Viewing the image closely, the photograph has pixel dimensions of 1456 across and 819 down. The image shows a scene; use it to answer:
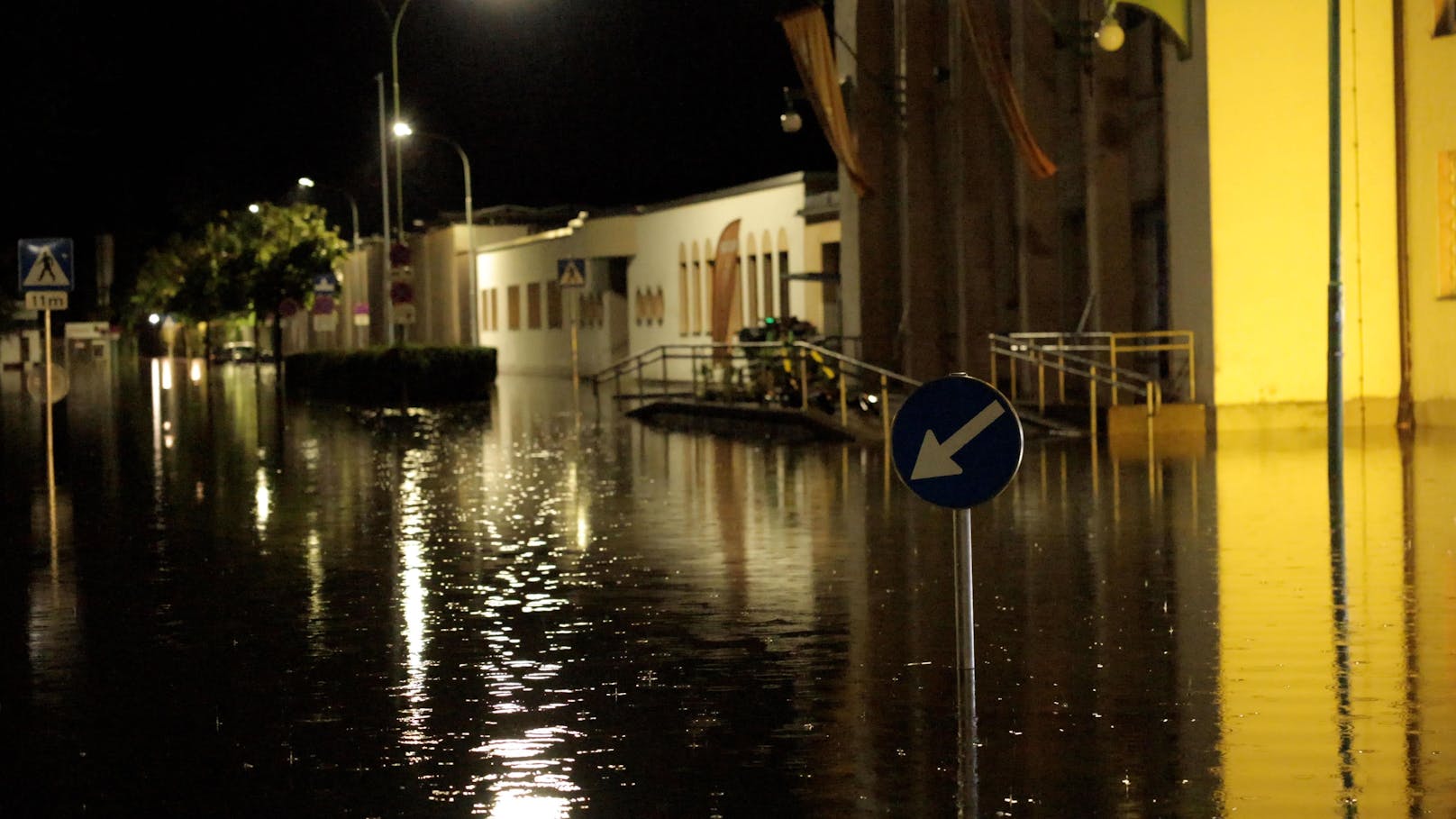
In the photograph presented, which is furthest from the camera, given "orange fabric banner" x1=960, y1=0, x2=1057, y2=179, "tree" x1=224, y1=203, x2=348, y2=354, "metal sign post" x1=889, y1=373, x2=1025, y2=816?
"tree" x1=224, y1=203, x2=348, y2=354

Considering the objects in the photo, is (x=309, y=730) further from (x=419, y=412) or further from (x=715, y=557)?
(x=419, y=412)

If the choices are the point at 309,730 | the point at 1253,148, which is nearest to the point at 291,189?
the point at 1253,148

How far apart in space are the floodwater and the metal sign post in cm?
72

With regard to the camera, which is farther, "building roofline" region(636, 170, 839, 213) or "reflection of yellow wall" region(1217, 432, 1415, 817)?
"building roofline" region(636, 170, 839, 213)

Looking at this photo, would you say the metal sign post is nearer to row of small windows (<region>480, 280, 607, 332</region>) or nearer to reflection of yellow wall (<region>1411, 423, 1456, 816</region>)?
reflection of yellow wall (<region>1411, 423, 1456, 816</region>)

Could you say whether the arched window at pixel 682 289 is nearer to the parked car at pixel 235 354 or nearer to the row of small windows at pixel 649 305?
the row of small windows at pixel 649 305

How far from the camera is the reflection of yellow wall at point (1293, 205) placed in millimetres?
25781

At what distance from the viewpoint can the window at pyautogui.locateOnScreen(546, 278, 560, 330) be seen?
67.2 meters

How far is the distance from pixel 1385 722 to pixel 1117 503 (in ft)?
30.7

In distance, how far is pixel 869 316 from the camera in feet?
124

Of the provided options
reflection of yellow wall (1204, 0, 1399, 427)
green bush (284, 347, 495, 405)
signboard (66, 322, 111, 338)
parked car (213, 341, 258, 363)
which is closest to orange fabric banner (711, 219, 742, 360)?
green bush (284, 347, 495, 405)

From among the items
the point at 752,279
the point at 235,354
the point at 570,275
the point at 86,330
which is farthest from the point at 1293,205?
the point at 86,330

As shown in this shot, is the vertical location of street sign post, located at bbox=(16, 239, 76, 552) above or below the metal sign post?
above

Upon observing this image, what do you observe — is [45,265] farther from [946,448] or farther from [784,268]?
[784,268]
